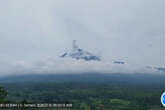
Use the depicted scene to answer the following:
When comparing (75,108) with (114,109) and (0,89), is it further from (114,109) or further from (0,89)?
(0,89)

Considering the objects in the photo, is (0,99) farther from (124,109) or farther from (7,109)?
(124,109)

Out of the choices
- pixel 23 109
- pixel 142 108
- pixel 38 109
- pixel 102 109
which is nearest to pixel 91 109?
pixel 102 109

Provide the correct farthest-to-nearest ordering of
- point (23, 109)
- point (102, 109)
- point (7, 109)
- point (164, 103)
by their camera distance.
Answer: point (102, 109) < point (23, 109) < point (7, 109) < point (164, 103)

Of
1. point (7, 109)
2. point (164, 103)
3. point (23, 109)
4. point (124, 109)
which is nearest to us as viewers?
point (164, 103)

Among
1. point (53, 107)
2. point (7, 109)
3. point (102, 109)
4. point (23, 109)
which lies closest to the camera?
point (7, 109)

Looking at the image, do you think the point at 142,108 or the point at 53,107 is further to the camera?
the point at 142,108

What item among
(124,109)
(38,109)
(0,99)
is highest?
(0,99)

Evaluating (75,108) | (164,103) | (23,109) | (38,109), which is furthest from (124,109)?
(164,103)

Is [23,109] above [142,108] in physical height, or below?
above

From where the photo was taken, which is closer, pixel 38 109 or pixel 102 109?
pixel 38 109
